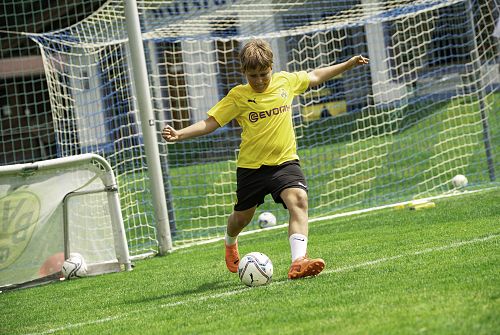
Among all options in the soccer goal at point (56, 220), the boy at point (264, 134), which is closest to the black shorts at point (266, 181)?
the boy at point (264, 134)

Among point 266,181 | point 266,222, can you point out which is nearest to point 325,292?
point 266,181

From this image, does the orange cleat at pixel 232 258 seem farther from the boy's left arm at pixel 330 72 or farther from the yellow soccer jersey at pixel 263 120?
the boy's left arm at pixel 330 72

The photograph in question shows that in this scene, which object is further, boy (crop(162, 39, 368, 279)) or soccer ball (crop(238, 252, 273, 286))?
boy (crop(162, 39, 368, 279))

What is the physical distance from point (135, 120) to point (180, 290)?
15.1 feet

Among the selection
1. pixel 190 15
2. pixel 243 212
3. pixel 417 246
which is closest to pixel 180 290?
pixel 243 212

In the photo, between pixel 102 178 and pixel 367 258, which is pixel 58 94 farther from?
pixel 367 258

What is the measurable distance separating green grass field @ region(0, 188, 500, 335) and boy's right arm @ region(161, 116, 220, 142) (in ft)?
3.10

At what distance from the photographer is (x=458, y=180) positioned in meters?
10.8

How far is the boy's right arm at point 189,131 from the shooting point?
562 centimetres

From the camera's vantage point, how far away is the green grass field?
3793 millimetres

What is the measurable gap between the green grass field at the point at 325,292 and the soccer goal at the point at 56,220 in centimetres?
Answer: 27

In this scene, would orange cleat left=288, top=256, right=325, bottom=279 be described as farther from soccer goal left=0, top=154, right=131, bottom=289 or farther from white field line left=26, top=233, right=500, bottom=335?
soccer goal left=0, top=154, right=131, bottom=289

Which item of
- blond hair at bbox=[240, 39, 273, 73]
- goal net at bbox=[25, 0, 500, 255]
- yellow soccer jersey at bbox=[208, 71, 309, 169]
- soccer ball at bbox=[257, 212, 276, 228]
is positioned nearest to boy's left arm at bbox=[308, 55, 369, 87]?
yellow soccer jersey at bbox=[208, 71, 309, 169]

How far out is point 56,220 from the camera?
763cm
